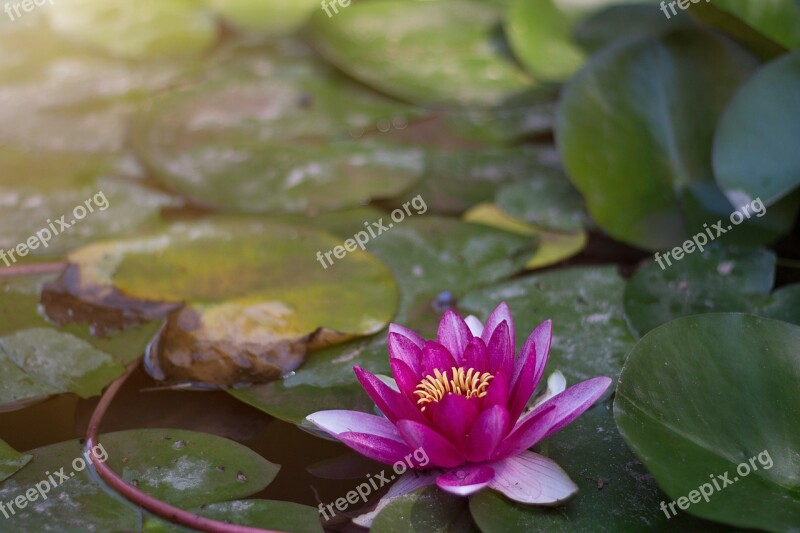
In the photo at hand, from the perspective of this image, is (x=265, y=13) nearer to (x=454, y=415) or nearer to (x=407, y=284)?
(x=407, y=284)

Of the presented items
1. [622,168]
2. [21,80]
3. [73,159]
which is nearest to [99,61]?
[21,80]

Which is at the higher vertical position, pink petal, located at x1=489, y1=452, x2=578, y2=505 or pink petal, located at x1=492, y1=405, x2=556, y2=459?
pink petal, located at x1=492, y1=405, x2=556, y2=459

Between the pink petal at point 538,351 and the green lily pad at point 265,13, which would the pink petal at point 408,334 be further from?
the green lily pad at point 265,13

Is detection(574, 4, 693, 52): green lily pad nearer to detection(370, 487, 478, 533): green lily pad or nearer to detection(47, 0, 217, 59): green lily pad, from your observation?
detection(47, 0, 217, 59): green lily pad

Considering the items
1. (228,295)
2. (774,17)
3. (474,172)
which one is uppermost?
(774,17)

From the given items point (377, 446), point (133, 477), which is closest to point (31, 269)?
point (133, 477)

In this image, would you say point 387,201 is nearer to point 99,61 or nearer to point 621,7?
point 621,7

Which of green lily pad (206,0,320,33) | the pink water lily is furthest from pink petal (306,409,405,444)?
green lily pad (206,0,320,33)
